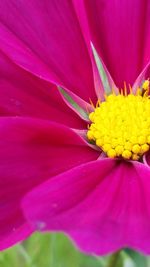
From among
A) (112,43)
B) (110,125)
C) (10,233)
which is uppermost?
(112,43)

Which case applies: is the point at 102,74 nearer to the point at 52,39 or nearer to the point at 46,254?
the point at 52,39

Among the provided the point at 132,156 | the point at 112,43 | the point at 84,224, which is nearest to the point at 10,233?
the point at 84,224

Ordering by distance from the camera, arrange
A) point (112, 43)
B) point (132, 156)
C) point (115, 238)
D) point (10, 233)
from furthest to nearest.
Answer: point (112, 43)
point (132, 156)
point (10, 233)
point (115, 238)

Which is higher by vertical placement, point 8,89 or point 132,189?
point 8,89

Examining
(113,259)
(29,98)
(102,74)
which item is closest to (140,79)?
(102,74)

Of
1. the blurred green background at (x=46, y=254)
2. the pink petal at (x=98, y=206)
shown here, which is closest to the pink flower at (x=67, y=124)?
the pink petal at (x=98, y=206)

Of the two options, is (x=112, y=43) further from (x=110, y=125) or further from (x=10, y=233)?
(x=10, y=233)

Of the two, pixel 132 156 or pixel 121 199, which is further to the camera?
pixel 132 156
